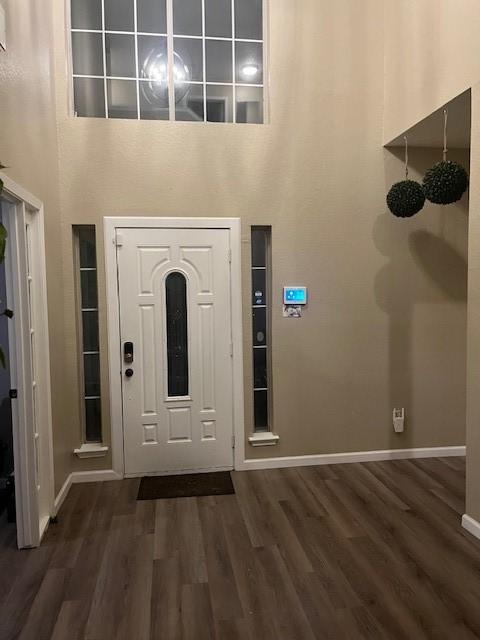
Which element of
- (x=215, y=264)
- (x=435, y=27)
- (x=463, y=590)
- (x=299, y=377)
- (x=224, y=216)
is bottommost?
(x=463, y=590)

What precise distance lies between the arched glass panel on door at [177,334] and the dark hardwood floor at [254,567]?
873mm

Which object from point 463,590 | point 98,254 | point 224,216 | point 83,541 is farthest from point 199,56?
point 463,590

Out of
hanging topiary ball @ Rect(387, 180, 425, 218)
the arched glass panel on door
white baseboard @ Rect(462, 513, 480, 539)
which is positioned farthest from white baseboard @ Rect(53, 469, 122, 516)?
hanging topiary ball @ Rect(387, 180, 425, 218)

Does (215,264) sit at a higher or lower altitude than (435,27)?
lower

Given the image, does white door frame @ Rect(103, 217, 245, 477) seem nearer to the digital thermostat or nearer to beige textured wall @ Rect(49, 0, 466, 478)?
beige textured wall @ Rect(49, 0, 466, 478)

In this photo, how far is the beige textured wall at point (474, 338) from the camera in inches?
95.1

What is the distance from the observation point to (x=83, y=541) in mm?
2477

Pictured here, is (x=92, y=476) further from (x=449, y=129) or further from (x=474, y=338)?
(x=449, y=129)

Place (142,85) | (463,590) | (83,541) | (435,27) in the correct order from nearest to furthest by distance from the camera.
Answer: (463,590)
(83,541)
(435,27)
(142,85)

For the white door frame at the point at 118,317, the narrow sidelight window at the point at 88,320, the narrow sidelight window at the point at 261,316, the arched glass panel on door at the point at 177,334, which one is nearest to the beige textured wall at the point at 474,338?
the narrow sidelight window at the point at 261,316

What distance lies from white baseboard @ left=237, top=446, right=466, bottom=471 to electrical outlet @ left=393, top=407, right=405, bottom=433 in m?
0.20

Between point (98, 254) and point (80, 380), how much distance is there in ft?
3.33

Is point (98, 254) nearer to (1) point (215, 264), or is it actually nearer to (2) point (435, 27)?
(1) point (215, 264)

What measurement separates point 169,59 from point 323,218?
69.8 inches
